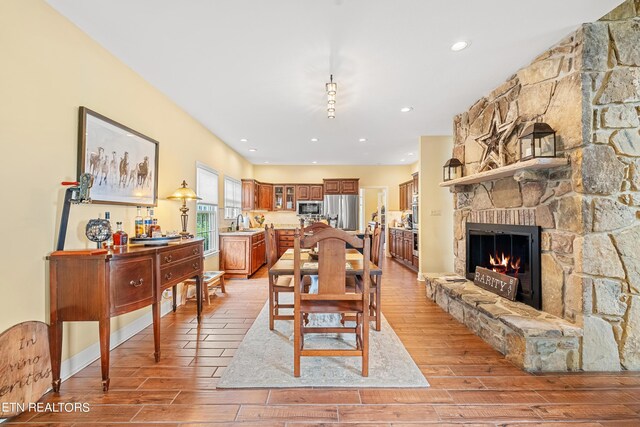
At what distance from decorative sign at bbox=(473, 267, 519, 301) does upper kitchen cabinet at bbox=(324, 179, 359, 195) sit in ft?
14.8

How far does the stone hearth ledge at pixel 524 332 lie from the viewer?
2.14 m

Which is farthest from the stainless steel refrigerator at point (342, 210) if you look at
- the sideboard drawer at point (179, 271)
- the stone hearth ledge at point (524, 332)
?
the sideboard drawer at point (179, 271)

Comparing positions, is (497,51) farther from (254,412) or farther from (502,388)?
(254,412)

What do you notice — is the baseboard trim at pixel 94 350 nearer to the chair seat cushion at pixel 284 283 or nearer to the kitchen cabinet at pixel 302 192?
the chair seat cushion at pixel 284 283

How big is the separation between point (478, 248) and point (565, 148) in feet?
5.37

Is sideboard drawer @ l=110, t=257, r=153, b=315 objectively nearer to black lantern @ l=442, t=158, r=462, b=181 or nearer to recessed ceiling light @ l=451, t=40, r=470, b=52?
recessed ceiling light @ l=451, t=40, r=470, b=52

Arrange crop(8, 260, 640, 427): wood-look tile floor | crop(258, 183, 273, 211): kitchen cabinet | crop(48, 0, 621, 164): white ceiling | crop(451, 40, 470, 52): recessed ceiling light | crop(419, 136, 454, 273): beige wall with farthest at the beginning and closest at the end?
crop(258, 183, 273, 211): kitchen cabinet
crop(419, 136, 454, 273): beige wall
crop(451, 40, 470, 52): recessed ceiling light
crop(48, 0, 621, 164): white ceiling
crop(8, 260, 640, 427): wood-look tile floor

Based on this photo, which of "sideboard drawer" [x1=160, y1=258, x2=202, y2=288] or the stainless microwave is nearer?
"sideboard drawer" [x1=160, y1=258, x2=202, y2=288]

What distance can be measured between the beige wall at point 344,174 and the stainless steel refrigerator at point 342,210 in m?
0.68

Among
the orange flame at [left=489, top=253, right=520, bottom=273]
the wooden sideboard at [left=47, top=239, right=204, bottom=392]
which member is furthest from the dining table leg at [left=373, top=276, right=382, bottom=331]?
the wooden sideboard at [left=47, top=239, right=204, bottom=392]

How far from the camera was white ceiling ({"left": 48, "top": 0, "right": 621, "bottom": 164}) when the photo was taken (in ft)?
6.47

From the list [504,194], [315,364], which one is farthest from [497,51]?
[315,364]

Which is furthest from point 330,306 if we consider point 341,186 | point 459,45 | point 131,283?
point 341,186

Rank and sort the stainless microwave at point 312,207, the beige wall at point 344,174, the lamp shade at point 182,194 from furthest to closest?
the beige wall at point 344,174 < the stainless microwave at point 312,207 < the lamp shade at point 182,194
